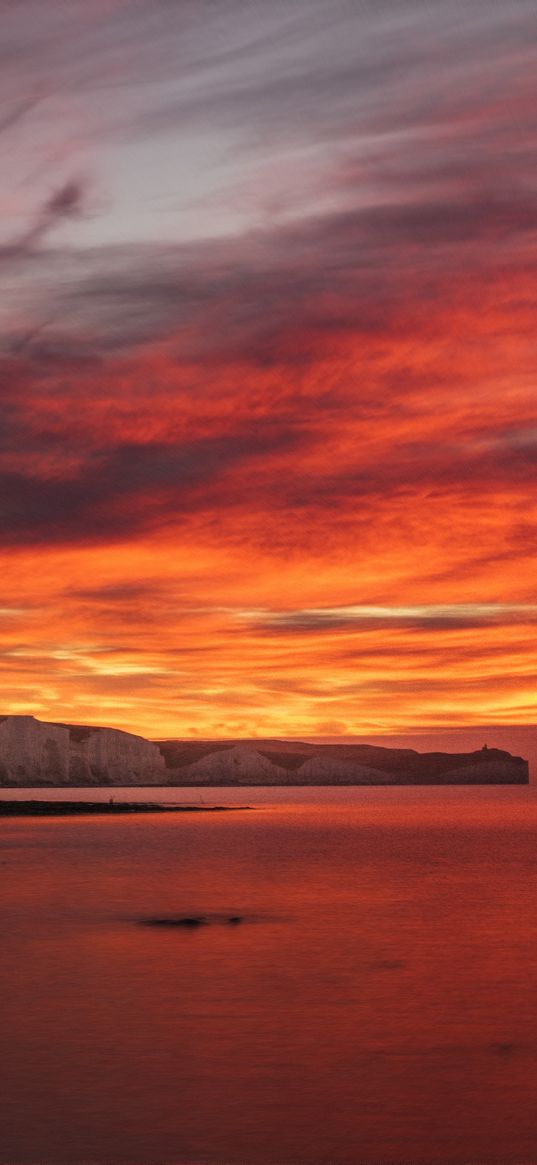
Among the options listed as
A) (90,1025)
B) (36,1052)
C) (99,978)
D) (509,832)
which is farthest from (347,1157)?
(509,832)

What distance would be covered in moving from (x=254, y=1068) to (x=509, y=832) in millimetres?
114073

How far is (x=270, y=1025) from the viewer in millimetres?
31266

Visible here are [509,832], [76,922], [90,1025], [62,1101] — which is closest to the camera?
[62,1101]

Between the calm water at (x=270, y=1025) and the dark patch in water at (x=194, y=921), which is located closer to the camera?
the calm water at (x=270, y=1025)

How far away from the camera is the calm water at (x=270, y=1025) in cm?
2175

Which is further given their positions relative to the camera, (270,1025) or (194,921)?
(194,921)

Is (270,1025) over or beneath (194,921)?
over

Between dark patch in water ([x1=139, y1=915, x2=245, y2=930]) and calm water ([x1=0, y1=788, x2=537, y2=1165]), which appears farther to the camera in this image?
dark patch in water ([x1=139, y1=915, x2=245, y2=930])

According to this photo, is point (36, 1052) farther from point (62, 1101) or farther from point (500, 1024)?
point (500, 1024)

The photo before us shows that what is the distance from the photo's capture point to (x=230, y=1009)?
109 feet

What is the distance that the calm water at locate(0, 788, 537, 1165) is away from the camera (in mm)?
21750

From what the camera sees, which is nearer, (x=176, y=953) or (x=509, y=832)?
(x=176, y=953)

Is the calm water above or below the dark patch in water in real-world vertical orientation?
above

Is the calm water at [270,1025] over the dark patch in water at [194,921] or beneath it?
over
